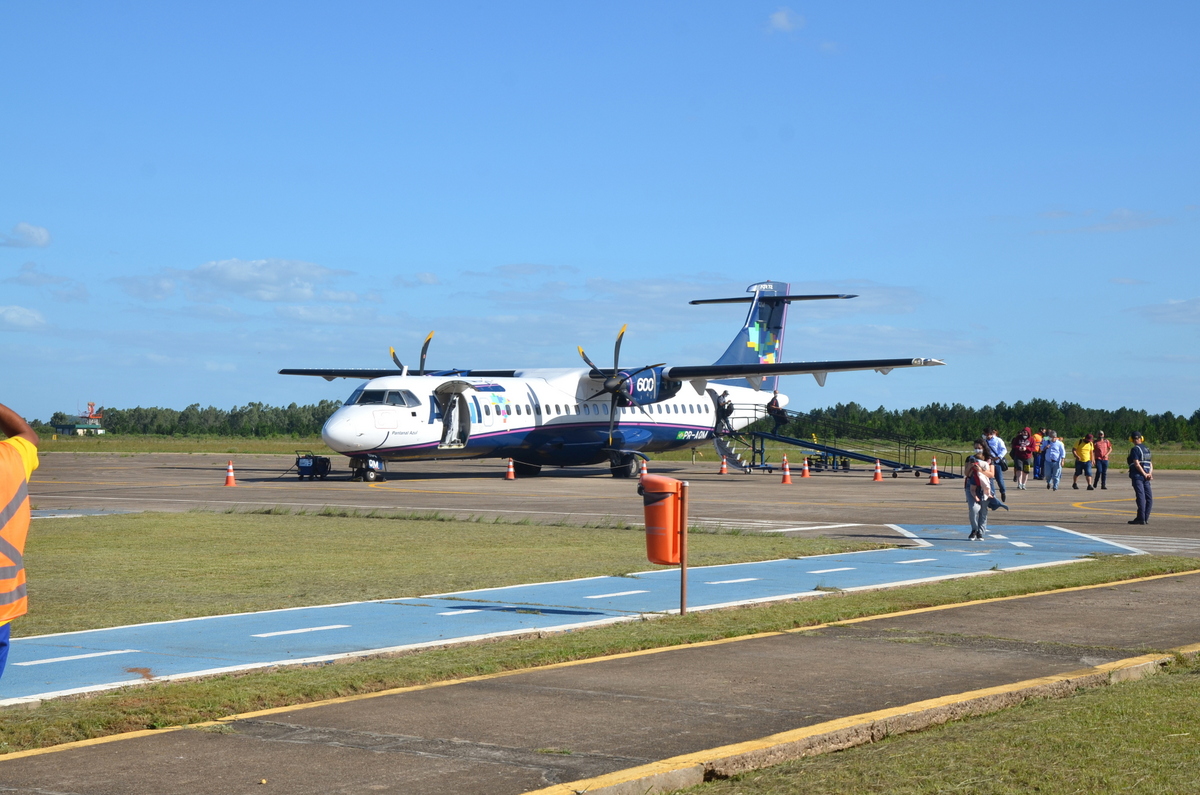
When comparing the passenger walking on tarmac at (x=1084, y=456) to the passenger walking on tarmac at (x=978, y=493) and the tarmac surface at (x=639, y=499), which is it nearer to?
the tarmac surface at (x=639, y=499)

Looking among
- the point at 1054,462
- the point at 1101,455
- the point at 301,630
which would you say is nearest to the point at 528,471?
the point at 1054,462

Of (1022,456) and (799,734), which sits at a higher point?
(1022,456)

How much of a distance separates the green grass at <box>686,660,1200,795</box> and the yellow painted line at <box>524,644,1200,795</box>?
0.15 metres

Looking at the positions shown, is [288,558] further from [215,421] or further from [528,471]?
[215,421]

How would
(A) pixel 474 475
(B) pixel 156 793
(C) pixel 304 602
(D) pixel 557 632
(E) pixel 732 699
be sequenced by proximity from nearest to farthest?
(B) pixel 156 793
(E) pixel 732 699
(D) pixel 557 632
(C) pixel 304 602
(A) pixel 474 475

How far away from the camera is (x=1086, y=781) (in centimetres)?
528

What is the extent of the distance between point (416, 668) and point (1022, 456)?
2805cm

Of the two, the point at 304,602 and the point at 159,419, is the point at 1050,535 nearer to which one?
the point at 304,602

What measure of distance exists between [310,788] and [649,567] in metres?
8.74

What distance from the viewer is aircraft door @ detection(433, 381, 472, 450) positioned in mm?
33219

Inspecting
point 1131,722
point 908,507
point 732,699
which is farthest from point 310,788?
point 908,507

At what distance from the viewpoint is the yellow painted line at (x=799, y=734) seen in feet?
17.2

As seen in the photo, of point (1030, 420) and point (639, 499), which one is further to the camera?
point (1030, 420)

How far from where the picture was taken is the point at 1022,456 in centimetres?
3303
